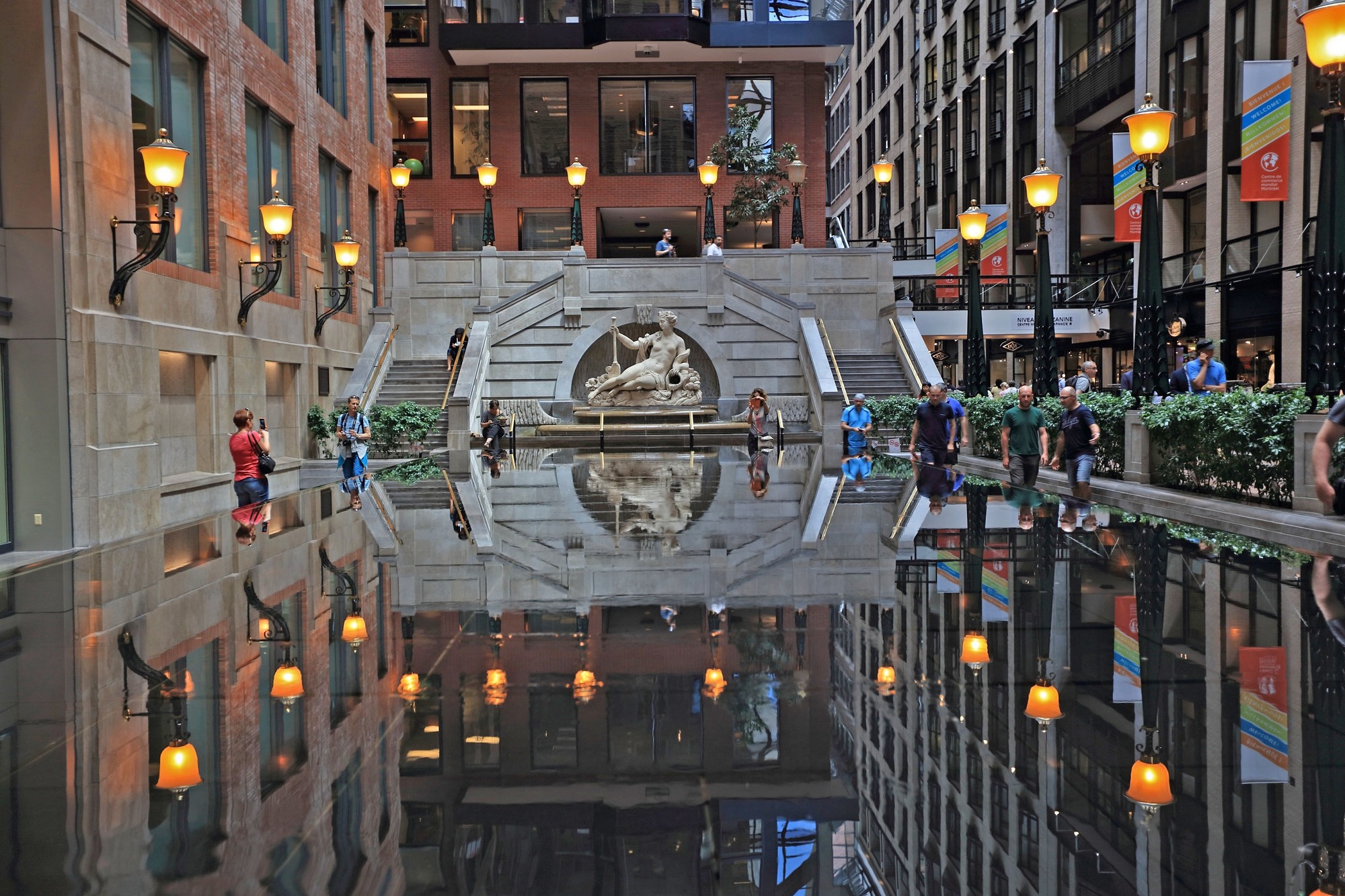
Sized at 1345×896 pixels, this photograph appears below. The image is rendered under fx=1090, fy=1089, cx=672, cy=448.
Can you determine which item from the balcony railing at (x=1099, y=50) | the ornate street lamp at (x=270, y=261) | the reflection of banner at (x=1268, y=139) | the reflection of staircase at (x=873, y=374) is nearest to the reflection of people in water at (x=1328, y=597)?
the ornate street lamp at (x=270, y=261)

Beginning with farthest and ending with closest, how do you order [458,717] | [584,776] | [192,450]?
[192,450], [458,717], [584,776]

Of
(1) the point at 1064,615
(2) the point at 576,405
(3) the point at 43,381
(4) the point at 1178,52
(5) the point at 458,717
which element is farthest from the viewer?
(4) the point at 1178,52

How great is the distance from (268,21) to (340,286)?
6452 millimetres

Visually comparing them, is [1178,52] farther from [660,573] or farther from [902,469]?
[660,573]

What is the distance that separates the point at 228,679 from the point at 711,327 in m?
27.0

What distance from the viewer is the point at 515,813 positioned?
4.02m

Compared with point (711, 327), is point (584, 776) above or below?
below

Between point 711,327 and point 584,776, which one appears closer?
point 584,776

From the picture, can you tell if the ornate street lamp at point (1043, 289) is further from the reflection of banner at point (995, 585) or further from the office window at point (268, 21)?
the office window at point (268, 21)

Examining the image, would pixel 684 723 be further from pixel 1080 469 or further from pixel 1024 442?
pixel 1024 442

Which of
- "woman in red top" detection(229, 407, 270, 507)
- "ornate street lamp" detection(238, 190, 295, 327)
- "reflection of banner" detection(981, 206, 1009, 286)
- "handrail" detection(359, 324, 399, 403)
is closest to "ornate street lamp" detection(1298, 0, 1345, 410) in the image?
"woman in red top" detection(229, 407, 270, 507)

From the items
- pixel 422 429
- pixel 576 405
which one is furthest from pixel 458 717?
pixel 576 405

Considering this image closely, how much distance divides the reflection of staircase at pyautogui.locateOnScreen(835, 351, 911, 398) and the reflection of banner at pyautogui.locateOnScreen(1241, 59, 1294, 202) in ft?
31.5

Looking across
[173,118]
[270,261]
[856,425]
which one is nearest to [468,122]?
[270,261]
